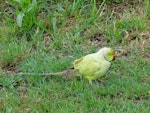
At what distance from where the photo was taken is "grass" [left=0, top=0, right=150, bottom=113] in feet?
12.7

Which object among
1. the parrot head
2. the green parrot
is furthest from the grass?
the parrot head

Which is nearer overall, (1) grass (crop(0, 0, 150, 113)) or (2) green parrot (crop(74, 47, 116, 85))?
(1) grass (crop(0, 0, 150, 113))

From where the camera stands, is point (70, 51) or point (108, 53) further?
point (70, 51)

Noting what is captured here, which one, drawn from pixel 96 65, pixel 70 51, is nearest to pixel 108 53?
pixel 96 65

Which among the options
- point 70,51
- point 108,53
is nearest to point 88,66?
point 108,53

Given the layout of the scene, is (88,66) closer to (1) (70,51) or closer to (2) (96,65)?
(2) (96,65)

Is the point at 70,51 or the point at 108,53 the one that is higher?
the point at 108,53

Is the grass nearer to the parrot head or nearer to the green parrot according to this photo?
the green parrot

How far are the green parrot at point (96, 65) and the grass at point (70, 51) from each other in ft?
0.31

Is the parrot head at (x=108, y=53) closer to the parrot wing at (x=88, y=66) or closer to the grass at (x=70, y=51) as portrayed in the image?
the parrot wing at (x=88, y=66)

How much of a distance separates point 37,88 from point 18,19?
3.57 feet

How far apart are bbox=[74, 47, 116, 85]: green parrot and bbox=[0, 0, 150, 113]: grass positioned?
0.09 metres

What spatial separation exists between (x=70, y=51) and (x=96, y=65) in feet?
2.54

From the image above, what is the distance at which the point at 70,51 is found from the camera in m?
4.70
